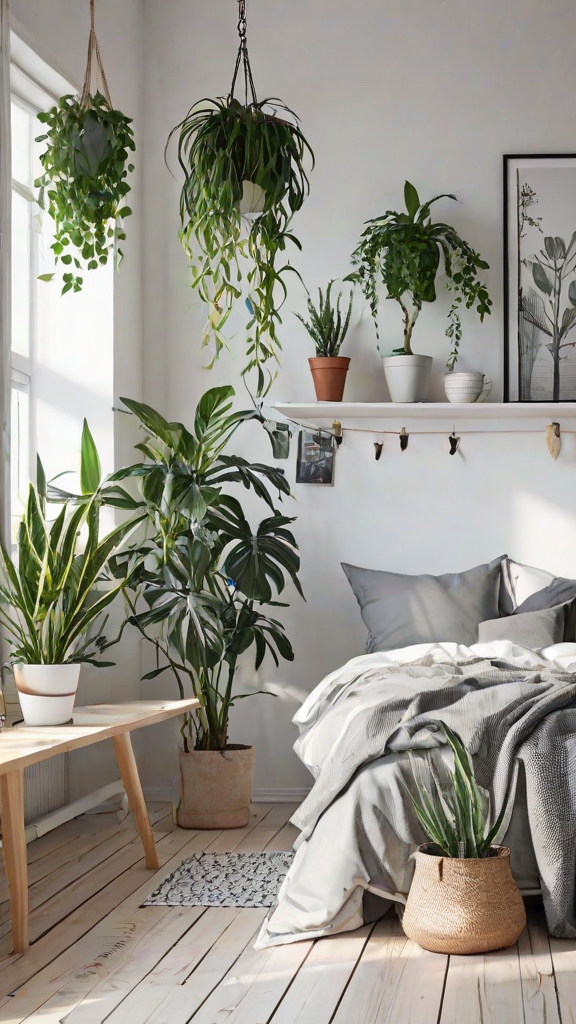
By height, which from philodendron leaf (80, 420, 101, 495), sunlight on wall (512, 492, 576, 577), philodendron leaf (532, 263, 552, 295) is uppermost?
philodendron leaf (532, 263, 552, 295)

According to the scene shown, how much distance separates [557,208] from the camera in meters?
4.28

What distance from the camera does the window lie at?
3664 mm

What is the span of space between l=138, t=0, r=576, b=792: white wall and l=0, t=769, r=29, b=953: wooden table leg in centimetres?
192

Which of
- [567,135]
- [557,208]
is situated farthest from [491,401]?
[567,135]

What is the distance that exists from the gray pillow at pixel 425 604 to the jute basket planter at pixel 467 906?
1515 millimetres

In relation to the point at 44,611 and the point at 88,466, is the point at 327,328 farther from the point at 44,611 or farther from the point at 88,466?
the point at 44,611

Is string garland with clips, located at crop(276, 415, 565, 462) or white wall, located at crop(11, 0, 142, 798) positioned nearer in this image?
white wall, located at crop(11, 0, 142, 798)

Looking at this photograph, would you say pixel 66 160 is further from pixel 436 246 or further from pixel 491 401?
pixel 491 401

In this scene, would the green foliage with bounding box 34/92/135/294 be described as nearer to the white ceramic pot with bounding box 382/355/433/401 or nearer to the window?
the window

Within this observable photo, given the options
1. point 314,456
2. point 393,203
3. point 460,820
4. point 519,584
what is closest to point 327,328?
point 314,456

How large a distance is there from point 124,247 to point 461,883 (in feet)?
9.86

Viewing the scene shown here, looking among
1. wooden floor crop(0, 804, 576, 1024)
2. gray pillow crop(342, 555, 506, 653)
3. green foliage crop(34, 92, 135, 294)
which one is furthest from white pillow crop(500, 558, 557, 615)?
green foliage crop(34, 92, 135, 294)

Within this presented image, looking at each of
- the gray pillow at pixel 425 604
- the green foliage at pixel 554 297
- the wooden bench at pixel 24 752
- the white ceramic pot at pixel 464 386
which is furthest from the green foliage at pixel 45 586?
the green foliage at pixel 554 297

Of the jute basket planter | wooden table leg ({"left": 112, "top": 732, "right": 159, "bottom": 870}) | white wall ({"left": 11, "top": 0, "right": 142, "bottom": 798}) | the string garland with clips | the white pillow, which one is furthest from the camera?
the string garland with clips
